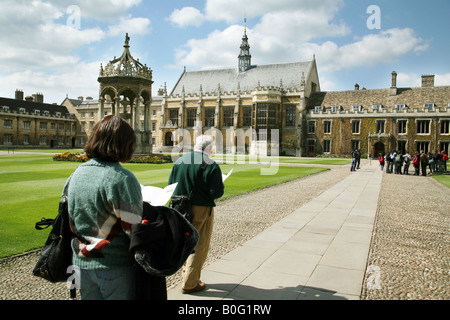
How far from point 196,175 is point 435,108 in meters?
46.3

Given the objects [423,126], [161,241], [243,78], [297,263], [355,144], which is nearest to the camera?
[161,241]

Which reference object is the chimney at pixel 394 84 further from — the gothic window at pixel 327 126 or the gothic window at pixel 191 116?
the gothic window at pixel 191 116

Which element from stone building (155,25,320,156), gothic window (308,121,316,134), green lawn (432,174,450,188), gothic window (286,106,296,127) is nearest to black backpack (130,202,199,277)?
green lawn (432,174,450,188)

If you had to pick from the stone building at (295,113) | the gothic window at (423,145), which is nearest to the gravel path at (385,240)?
the gothic window at (423,145)

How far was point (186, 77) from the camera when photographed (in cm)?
6094

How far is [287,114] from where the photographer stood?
5028 centimetres


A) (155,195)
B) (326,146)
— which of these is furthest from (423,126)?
(155,195)

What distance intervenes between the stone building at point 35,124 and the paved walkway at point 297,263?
6075 cm

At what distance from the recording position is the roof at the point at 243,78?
52069 millimetres

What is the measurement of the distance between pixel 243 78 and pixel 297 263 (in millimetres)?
52615

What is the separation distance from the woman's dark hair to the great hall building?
2845cm

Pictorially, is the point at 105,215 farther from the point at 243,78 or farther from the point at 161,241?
the point at 243,78
